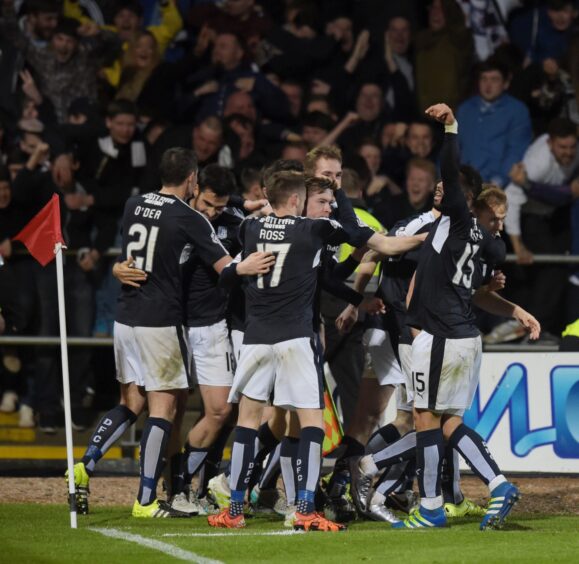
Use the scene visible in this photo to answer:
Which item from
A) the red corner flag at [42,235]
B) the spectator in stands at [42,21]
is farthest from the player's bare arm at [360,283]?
the spectator in stands at [42,21]

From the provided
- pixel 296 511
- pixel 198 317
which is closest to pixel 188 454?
pixel 198 317

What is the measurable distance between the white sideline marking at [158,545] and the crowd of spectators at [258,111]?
4404 millimetres

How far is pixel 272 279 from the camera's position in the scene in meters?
8.84

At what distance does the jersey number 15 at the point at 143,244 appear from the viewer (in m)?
9.66

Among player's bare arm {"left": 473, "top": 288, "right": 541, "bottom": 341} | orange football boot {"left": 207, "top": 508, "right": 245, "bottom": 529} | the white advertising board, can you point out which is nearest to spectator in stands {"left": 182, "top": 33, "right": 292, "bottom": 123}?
the white advertising board

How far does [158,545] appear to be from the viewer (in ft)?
26.8

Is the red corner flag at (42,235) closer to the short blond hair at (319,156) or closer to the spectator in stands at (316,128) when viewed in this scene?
the short blond hair at (319,156)

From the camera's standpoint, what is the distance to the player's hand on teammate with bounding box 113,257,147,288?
9695mm

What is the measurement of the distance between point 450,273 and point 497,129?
5.39 meters

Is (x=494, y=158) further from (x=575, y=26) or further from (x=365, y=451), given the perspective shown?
(x=365, y=451)

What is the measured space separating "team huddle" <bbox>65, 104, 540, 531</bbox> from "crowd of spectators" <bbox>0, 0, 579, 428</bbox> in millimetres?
2667

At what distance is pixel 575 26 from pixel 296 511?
7.96 meters

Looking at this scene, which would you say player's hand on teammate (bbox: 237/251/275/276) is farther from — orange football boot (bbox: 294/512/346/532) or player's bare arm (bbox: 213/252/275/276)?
orange football boot (bbox: 294/512/346/532)

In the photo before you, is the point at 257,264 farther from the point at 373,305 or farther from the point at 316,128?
the point at 316,128
